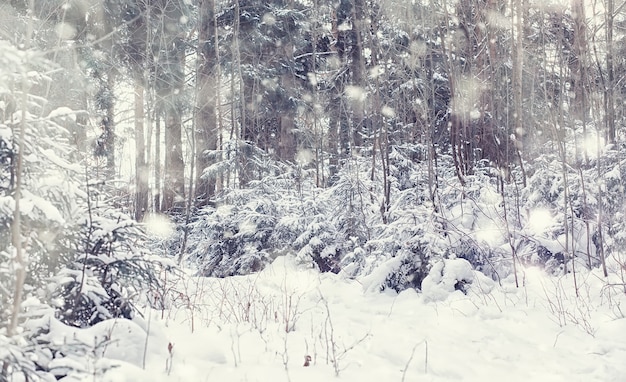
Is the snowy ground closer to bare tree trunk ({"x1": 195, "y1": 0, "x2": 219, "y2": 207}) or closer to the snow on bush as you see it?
the snow on bush

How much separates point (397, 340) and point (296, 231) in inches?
183

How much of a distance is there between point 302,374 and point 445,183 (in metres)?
6.05

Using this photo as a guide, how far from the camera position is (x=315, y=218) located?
26.9 feet

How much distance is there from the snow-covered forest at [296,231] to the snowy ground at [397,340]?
0.02m

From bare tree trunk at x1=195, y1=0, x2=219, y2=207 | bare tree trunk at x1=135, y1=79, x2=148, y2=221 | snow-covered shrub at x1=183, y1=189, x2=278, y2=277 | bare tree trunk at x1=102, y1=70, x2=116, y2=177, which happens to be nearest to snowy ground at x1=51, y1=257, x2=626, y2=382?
snow-covered shrub at x1=183, y1=189, x2=278, y2=277

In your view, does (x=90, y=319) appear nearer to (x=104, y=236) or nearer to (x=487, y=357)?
(x=104, y=236)

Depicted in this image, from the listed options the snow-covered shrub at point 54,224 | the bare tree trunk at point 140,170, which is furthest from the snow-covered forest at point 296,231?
the bare tree trunk at point 140,170

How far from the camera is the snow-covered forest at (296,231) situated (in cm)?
271

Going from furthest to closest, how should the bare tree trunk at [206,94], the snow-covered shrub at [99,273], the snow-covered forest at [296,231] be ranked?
the bare tree trunk at [206,94]
the snow-covered shrub at [99,273]
the snow-covered forest at [296,231]

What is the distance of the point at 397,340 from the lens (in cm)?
404

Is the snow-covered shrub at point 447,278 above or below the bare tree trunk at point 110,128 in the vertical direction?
below

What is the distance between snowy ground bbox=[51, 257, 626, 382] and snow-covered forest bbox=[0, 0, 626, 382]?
2 cm

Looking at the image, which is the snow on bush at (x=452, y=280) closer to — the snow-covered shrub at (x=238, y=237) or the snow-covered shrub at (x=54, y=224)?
the snow-covered shrub at (x=54, y=224)

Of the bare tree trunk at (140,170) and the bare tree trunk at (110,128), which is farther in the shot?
the bare tree trunk at (110,128)
